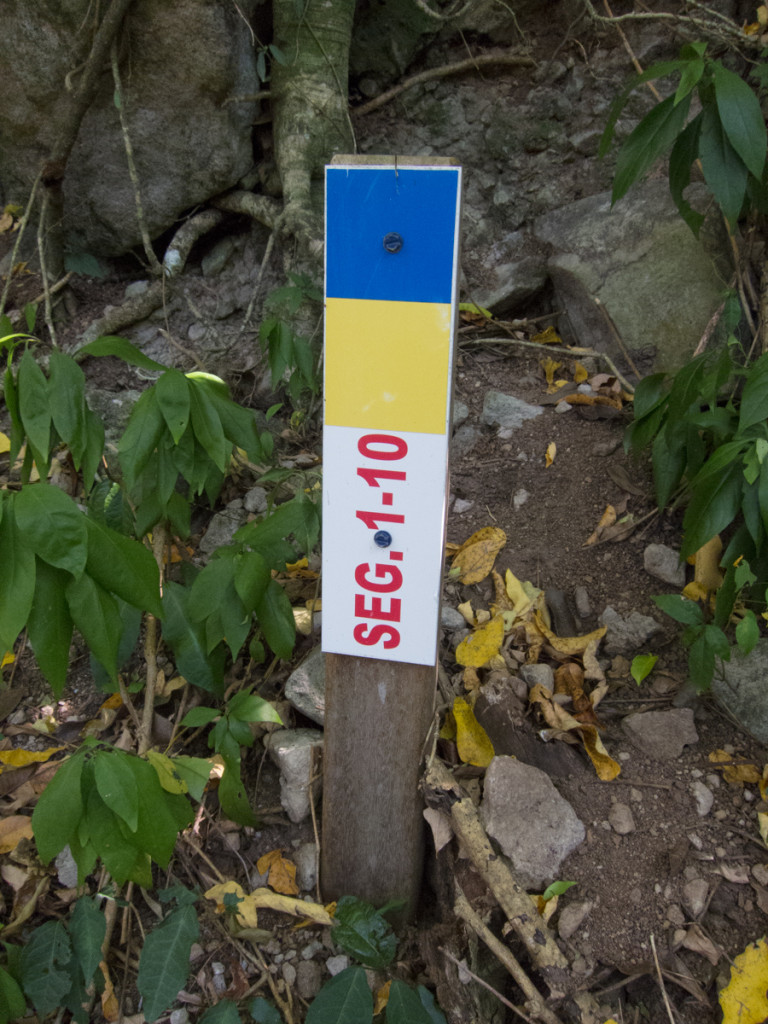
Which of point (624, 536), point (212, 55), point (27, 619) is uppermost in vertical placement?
point (212, 55)

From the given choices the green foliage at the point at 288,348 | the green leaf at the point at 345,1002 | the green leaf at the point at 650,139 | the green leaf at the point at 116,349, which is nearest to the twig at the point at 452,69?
the green foliage at the point at 288,348

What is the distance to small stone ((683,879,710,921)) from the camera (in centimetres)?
142

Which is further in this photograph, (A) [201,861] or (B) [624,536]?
(B) [624,536]

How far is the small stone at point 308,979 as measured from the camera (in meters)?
1.50

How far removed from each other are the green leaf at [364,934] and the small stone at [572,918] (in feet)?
1.09

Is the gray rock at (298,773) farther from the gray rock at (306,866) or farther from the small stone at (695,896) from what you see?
the small stone at (695,896)

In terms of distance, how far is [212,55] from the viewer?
264cm

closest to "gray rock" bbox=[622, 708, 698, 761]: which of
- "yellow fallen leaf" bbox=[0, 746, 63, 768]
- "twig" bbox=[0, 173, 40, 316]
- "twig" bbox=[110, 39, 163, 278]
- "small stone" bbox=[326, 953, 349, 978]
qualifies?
"small stone" bbox=[326, 953, 349, 978]

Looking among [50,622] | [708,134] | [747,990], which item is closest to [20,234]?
[50,622]

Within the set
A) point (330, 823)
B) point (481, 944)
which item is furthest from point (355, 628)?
point (481, 944)

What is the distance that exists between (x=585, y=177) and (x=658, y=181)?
1.14ft

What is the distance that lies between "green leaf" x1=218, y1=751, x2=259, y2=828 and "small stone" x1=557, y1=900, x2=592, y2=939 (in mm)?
675

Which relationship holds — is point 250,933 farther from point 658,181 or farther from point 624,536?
point 658,181

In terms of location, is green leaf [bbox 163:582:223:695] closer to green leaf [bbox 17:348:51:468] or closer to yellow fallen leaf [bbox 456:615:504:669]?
green leaf [bbox 17:348:51:468]
